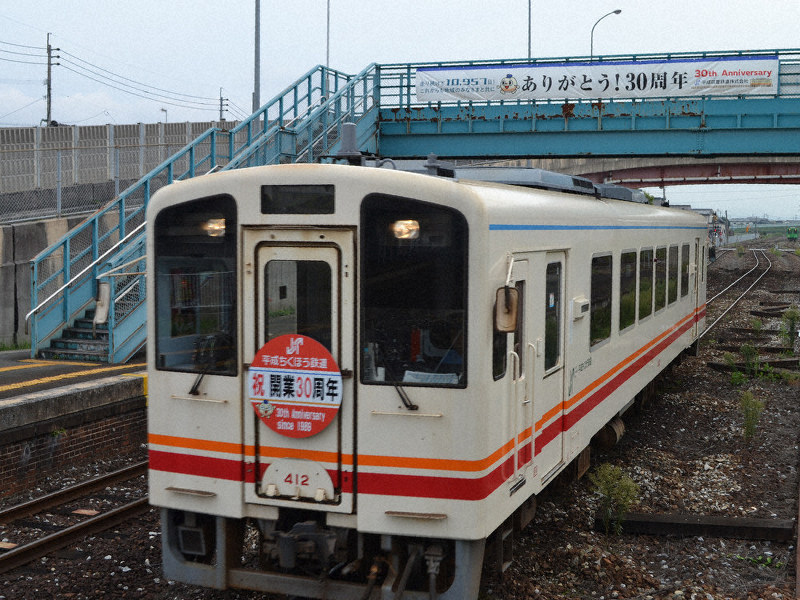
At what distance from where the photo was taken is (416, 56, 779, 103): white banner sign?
20.1m

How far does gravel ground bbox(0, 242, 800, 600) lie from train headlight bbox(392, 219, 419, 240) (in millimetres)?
2519

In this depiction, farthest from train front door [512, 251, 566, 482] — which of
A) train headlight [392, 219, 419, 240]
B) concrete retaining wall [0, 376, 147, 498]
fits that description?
concrete retaining wall [0, 376, 147, 498]

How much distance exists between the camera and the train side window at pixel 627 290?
28.4ft

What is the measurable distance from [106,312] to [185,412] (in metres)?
6.58

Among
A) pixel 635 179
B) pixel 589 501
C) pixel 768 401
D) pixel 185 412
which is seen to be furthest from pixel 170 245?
pixel 635 179

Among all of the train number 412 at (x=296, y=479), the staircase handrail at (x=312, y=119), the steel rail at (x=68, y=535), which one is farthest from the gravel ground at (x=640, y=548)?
the staircase handrail at (x=312, y=119)

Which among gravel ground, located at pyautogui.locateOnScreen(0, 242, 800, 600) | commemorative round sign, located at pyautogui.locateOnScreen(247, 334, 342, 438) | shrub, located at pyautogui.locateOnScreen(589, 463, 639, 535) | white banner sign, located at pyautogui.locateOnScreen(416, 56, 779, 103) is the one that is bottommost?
gravel ground, located at pyautogui.locateOnScreen(0, 242, 800, 600)

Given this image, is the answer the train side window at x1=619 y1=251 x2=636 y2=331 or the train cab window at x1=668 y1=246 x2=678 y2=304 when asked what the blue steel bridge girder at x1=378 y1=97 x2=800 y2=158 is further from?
the train side window at x1=619 y1=251 x2=636 y2=331

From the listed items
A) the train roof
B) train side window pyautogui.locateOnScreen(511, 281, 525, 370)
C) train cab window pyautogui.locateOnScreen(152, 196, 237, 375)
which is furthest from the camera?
the train roof

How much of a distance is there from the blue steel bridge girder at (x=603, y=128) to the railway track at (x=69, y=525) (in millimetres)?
12568

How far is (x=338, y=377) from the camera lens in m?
5.11

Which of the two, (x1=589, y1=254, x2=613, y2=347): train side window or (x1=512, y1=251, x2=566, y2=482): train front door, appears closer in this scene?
(x1=512, y1=251, x2=566, y2=482): train front door

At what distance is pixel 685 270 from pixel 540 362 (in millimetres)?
7995

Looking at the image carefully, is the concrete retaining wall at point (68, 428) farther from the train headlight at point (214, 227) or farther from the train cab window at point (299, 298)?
the train cab window at point (299, 298)
